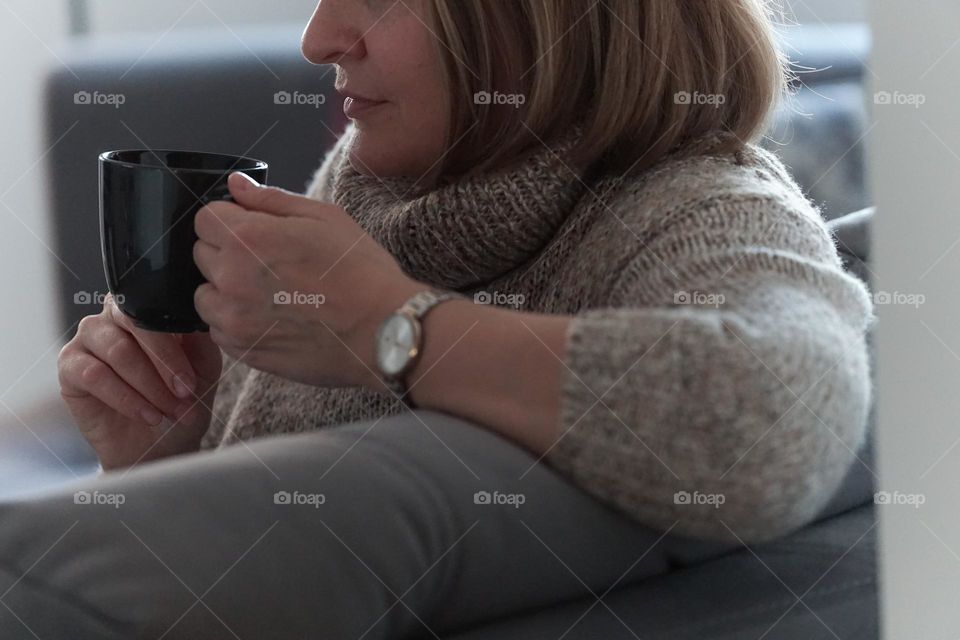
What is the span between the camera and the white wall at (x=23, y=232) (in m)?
1.47

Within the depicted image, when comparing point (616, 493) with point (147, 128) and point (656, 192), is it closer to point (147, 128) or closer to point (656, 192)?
point (656, 192)

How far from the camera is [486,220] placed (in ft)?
2.77

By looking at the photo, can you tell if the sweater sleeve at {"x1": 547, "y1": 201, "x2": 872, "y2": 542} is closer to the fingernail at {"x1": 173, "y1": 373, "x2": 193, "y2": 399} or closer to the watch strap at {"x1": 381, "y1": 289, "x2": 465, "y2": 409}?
the watch strap at {"x1": 381, "y1": 289, "x2": 465, "y2": 409}

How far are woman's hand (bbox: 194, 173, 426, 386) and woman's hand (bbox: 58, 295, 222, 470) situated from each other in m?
0.23

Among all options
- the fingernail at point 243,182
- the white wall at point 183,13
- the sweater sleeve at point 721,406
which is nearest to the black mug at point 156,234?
the fingernail at point 243,182

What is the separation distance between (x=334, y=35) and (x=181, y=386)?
0.33 m

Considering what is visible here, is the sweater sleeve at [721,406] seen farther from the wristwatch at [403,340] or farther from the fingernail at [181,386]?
the fingernail at [181,386]

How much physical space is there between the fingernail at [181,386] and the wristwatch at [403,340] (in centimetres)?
35

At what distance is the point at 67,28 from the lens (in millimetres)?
1771

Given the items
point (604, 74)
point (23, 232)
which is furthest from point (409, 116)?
point (23, 232)

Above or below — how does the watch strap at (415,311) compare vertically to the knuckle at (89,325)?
above

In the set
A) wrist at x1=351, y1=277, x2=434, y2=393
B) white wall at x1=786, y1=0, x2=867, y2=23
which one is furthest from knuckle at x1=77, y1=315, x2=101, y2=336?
white wall at x1=786, y1=0, x2=867, y2=23

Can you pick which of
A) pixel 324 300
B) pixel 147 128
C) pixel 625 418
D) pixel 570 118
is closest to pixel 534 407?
pixel 625 418

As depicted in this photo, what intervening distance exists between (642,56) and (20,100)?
1.08 m
